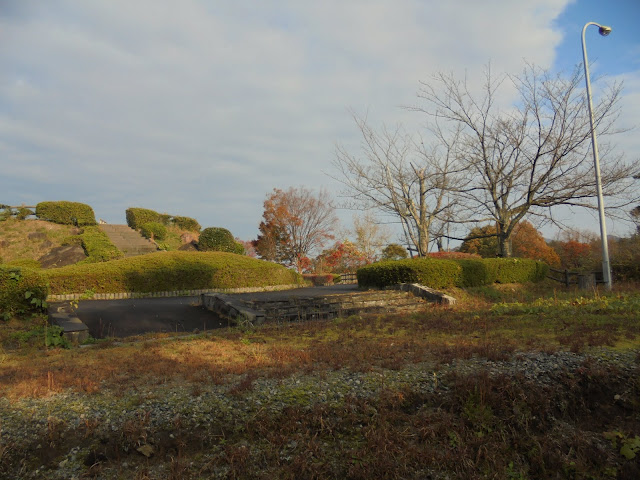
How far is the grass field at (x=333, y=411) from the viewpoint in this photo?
277 centimetres

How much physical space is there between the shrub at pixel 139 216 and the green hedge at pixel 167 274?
11618mm

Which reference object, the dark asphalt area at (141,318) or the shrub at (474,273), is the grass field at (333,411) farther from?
the shrub at (474,273)

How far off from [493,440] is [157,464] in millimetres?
2482

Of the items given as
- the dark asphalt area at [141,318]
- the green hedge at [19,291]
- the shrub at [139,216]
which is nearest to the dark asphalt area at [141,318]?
the dark asphalt area at [141,318]

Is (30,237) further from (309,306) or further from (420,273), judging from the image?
(420,273)

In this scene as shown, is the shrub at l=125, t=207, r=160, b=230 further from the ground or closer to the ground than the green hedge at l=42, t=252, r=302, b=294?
further from the ground

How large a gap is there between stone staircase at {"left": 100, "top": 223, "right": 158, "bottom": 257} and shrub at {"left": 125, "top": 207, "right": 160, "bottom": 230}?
0.51 meters

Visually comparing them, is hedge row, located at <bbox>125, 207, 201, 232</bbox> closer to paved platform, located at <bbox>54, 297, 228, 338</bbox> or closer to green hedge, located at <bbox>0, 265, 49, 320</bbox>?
paved platform, located at <bbox>54, 297, 228, 338</bbox>

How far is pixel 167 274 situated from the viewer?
1373 cm

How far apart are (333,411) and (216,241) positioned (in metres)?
20.2

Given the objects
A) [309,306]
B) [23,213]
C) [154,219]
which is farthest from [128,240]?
[309,306]

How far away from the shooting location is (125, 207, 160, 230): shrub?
25.3 meters

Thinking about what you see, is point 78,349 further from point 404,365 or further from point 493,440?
point 493,440

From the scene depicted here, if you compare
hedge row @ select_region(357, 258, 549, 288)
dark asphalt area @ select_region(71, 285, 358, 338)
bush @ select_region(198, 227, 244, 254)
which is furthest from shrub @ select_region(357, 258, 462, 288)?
bush @ select_region(198, 227, 244, 254)
